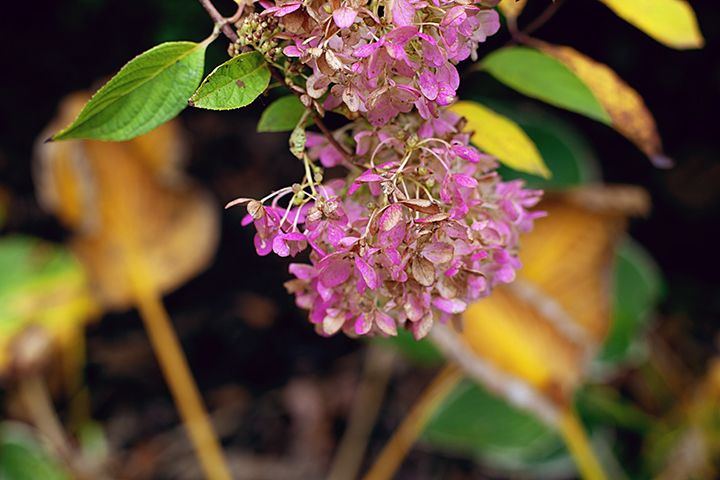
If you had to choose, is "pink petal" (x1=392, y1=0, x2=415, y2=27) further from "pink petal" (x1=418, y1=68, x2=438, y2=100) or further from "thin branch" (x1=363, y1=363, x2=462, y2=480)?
"thin branch" (x1=363, y1=363, x2=462, y2=480)

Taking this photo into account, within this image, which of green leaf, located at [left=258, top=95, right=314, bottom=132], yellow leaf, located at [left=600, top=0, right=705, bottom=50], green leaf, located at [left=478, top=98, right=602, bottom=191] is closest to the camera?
green leaf, located at [left=258, top=95, right=314, bottom=132]

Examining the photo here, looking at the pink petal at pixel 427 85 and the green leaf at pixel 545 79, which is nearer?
the pink petal at pixel 427 85

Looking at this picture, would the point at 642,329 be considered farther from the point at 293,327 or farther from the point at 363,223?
the point at 363,223

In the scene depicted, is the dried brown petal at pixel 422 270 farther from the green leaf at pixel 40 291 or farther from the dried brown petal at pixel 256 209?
the green leaf at pixel 40 291

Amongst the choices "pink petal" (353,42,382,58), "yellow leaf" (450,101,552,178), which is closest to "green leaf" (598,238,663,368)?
"yellow leaf" (450,101,552,178)

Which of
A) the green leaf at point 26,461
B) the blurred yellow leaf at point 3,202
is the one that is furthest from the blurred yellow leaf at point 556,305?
the blurred yellow leaf at point 3,202

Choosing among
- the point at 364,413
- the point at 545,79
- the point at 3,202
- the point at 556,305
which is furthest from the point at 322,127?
the point at 3,202

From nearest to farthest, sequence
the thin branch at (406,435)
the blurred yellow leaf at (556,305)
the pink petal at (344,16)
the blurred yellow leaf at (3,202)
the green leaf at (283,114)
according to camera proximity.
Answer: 1. the pink petal at (344,16)
2. the green leaf at (283,114)
3. the blurred yellow leaf at (556,305)
4. the thin branch at (406,435)
5. the blurred yellow leaf at (3,202)
